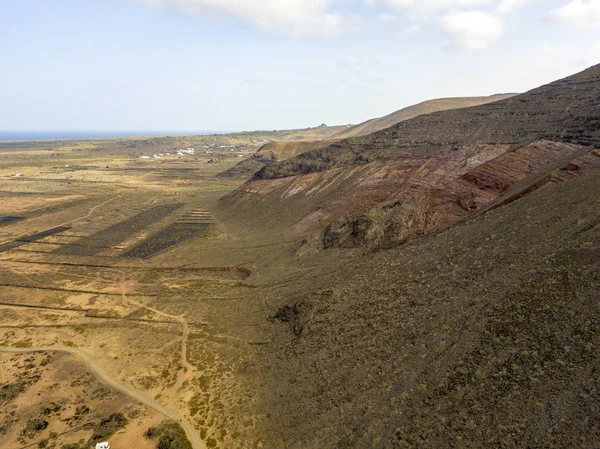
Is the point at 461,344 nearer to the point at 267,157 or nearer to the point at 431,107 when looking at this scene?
the point at 267,157

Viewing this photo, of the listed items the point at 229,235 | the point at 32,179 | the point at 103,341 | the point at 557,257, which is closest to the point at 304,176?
the point at 229,235

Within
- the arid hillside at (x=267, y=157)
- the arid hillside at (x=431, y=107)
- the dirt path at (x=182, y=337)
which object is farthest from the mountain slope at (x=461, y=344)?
the arid hillside at (x=431, y=107)

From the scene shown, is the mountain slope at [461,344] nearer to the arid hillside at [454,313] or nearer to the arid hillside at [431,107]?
the arid hillside at [454,313]

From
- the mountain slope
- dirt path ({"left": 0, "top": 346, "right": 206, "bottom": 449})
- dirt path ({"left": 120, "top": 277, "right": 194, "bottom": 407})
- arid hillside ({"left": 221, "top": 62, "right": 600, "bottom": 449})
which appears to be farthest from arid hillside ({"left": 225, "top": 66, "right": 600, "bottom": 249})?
dirt path ({"left": 0, "top": 346, "right": 206, "bottom": 449})

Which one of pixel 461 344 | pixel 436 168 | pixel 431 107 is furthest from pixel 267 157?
pixel 461 344

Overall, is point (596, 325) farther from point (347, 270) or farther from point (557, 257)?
point (347, 270)

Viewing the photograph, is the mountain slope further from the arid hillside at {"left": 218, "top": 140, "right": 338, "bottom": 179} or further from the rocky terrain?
the arid hillside at {"left": 218, "top": 140, "right": 338, "bottom": 179}
